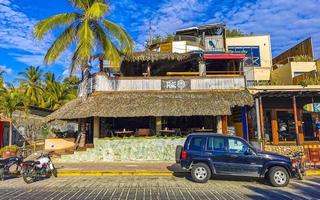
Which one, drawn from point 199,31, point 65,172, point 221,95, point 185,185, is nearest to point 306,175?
point 185,185

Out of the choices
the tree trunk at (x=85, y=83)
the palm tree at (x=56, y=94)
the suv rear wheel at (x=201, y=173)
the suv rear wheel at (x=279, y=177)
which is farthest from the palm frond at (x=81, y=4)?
the palm tree at (x=56, y=94)

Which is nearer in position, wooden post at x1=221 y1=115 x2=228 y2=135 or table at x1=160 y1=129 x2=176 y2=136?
table at x1=160 y1=129 x2=176 y2=136

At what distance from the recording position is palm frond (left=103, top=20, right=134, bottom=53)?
65.2 feet

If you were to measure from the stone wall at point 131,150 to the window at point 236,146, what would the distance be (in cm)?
658

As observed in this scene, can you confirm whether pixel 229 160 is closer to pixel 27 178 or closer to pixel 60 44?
pixel 27 178

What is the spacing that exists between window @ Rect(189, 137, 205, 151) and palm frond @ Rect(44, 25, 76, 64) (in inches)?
458

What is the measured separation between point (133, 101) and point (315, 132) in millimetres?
13649

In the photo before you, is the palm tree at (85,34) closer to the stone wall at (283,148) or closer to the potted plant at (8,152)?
the potted plant at (8,152)

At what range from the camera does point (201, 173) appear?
11.8 meters

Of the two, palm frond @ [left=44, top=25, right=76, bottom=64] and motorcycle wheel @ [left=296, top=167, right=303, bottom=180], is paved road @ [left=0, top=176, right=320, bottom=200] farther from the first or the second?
palm frond @ [left=44, top=25, right=76, bottom=64]

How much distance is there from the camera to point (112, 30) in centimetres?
2008

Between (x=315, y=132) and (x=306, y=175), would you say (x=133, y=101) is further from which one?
(x=315, y=132)

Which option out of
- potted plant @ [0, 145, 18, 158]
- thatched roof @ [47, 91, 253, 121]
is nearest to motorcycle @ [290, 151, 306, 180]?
thatched roof @ [47, 91, 253, 121]

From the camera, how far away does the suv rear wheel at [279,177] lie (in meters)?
11.1
